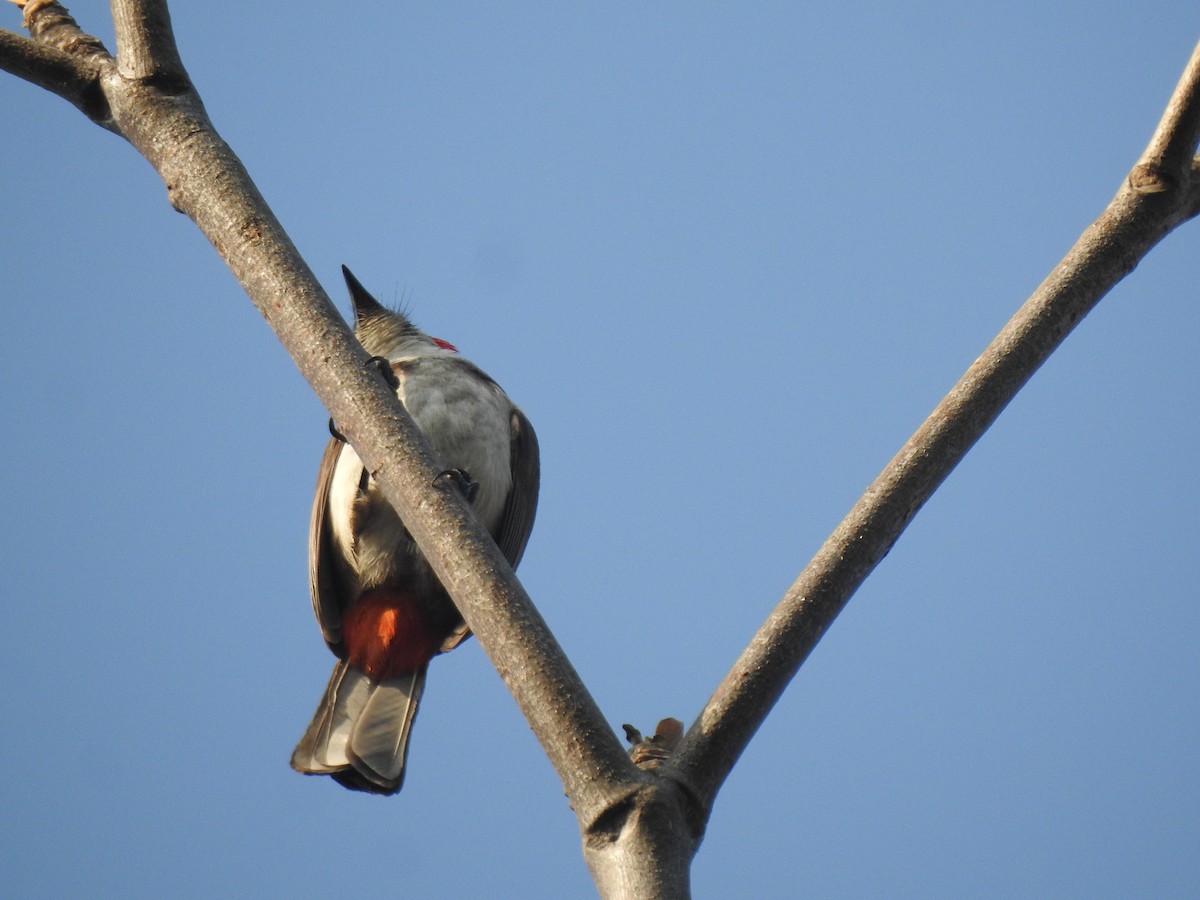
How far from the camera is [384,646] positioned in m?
4.74

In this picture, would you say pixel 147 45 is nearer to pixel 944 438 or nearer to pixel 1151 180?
pixel 944 438

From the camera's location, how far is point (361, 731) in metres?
4.35

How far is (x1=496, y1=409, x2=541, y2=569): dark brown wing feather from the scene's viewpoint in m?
5.44

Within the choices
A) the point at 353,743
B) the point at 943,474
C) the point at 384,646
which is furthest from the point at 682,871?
the point at 384,646

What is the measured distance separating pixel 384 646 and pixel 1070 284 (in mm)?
3066

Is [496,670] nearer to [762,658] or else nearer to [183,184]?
[762,658]

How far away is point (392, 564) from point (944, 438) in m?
2.98

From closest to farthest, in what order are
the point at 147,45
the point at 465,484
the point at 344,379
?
the point at 344,379, the point at 147,45, the point at 465,484

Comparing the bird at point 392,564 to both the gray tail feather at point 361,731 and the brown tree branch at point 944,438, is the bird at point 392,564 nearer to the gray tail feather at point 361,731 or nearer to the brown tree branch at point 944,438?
the gray tail feather at point 361,731

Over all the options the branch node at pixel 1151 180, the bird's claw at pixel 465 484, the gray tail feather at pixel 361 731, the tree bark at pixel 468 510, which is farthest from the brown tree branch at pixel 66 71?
the branch node at pixel 1151 180

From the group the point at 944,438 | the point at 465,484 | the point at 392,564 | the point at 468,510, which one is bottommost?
the point at 944,438

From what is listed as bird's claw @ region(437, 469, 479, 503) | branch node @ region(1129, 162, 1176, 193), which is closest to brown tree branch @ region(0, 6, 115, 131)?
bird's claw @ region(437, 469, 479, 503)

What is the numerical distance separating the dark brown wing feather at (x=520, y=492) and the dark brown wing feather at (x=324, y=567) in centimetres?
77

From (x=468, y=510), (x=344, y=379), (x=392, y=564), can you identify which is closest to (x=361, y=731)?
(x=392, y=564)
